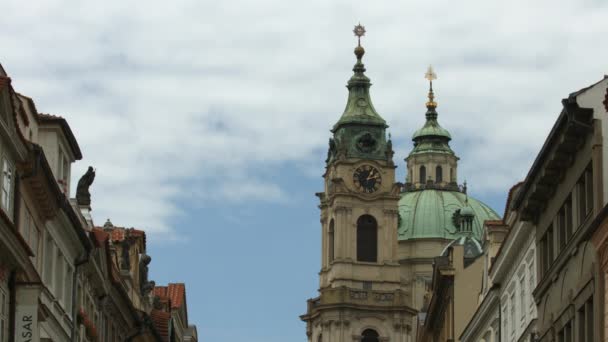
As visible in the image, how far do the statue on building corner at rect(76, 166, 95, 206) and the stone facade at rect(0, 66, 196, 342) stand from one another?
43 centimetres

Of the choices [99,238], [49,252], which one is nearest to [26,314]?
[49,252]

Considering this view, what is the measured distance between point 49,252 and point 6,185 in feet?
25.1

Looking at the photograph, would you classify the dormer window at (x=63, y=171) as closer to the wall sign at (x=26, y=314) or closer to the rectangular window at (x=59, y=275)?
the rectangular window at (x=59, y=275)

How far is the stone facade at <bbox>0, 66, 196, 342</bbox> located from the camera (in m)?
40.4

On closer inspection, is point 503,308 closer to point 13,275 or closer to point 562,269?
point 562,269

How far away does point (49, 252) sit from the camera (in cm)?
4872

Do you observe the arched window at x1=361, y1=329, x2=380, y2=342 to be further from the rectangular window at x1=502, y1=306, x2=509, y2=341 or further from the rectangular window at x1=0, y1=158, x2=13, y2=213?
the rectangular window at x1=0, y1=158, x2=13, y2=213

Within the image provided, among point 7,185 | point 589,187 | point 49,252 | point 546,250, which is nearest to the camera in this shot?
point 589,187

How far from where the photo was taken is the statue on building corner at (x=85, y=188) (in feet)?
194

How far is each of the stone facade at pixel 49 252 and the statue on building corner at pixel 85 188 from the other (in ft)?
1.39

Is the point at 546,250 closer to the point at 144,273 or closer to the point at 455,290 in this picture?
the point at 455,290

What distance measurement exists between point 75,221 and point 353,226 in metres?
149

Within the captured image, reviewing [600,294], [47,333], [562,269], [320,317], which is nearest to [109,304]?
[47,333]


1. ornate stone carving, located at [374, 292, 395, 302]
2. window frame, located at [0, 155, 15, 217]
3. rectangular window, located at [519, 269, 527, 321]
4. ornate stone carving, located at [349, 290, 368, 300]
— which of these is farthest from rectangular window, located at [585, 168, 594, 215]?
ornate stone carving, located at [349, 290, 368, 300]
